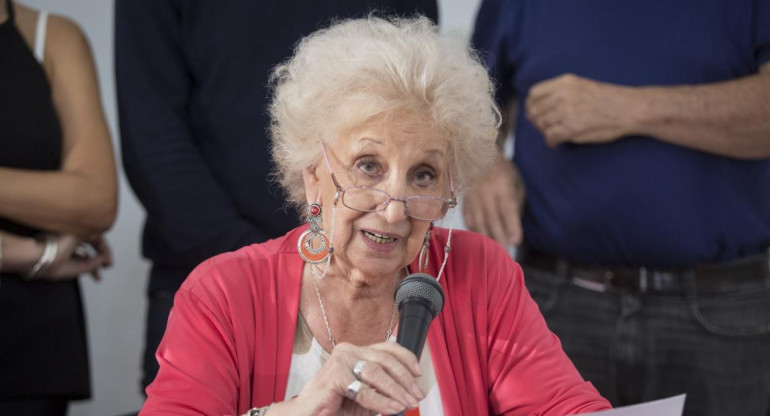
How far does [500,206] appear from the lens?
8.29 feet

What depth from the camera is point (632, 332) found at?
235 centimetres

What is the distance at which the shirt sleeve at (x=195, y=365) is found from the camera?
155 cm

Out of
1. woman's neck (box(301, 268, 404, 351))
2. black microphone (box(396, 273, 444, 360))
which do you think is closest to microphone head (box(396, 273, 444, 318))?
black microphone (box(396, 273, 444, 360))

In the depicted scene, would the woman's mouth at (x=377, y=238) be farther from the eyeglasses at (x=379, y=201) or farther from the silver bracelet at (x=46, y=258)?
the silver bracelet at (x=46, y=258)

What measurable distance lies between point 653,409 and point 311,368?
65 centimetres

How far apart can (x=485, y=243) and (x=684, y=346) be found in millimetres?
719

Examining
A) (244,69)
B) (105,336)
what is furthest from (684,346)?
(105,336)

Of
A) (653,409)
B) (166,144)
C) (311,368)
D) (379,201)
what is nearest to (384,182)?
(379,201)

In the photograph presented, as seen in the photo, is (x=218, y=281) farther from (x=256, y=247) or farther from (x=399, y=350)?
(x=399, y=350)

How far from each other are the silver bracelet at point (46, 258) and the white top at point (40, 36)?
0.46 m

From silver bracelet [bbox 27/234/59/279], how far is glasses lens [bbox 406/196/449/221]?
3.05 feet

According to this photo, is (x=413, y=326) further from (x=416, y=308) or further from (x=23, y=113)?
(x=23, y=113)

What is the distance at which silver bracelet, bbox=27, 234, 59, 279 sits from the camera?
2.08m

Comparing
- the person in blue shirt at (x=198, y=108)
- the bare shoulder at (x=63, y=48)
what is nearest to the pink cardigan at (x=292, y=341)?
the person in blue shirt at (x=198, y=108)
